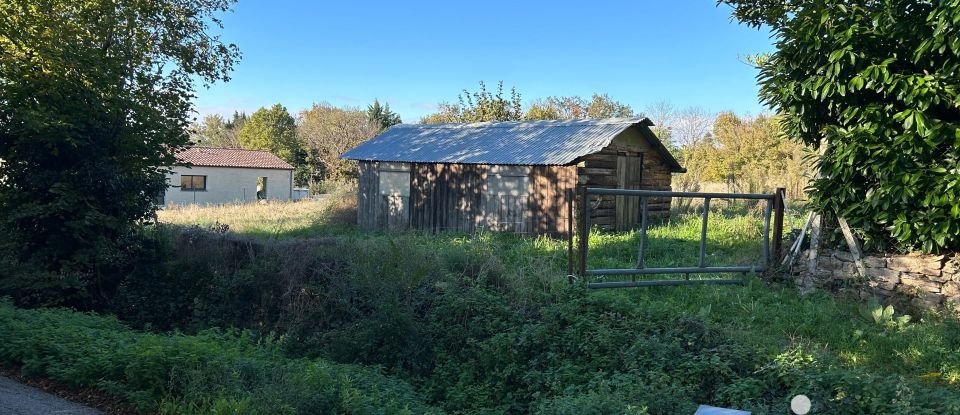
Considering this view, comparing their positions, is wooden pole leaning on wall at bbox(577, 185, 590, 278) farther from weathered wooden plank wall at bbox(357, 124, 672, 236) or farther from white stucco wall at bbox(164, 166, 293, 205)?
white stucco wall at bbox(164, 166, 293, 205)

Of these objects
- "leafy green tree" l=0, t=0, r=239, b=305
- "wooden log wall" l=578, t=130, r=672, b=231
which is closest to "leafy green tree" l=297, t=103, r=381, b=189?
"wooden log wall" l=578, t=130, r=672, b=231

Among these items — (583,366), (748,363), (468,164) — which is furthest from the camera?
(468,164)

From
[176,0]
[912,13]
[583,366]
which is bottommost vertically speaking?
[583,366]

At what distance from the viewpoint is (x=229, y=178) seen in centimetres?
4322

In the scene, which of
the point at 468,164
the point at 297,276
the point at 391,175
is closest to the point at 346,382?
the point at 297,276

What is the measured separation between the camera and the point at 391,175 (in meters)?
21.5

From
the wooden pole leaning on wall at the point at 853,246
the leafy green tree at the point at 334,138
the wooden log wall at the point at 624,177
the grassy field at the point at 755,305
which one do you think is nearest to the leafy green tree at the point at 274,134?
the leafy green tree at the point at 334,138

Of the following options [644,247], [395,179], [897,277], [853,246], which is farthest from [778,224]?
[395,179]

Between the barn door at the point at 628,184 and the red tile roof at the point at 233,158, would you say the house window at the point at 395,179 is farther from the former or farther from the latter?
the red tile roof at the point at 233,158

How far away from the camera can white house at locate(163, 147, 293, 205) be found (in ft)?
137

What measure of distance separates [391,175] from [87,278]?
1077cm

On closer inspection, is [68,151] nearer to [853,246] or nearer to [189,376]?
[189,376]

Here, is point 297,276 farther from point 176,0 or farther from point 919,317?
point 919,317

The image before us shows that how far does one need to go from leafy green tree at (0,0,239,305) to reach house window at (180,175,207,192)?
30871mm
